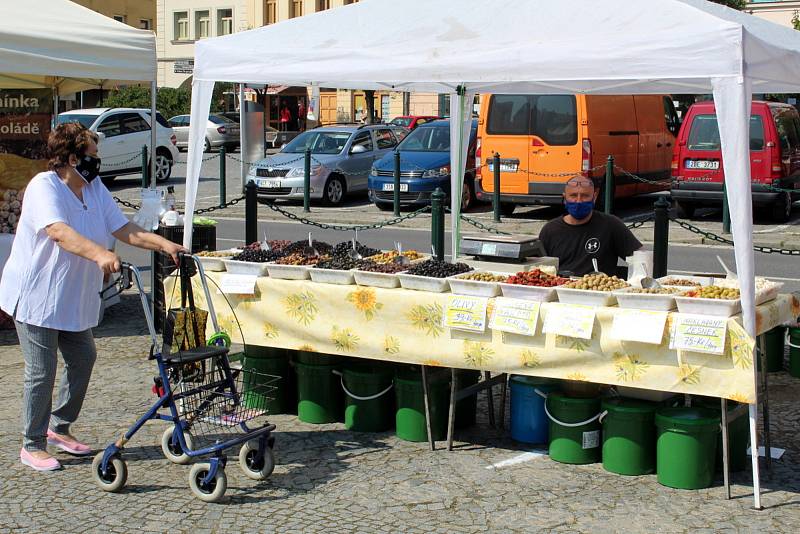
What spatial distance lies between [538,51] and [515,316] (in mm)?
1528

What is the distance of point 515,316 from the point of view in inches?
241

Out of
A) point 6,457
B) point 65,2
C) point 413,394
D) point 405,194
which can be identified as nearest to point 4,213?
point 65,2

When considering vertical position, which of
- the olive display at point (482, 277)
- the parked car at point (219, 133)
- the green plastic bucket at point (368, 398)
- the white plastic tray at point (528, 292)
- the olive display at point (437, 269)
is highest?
the parked car at point (219, 133)

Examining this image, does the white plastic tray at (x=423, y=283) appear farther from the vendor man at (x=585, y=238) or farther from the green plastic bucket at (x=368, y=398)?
the vendor man at (x=585, y=238)

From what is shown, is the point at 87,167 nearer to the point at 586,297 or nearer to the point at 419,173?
the point at 586,297

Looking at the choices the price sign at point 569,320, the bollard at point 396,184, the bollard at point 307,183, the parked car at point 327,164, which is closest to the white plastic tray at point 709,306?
the price sign at point 569,320

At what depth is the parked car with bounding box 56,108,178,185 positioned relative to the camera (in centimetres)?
2436

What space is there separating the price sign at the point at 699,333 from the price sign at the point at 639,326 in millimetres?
75

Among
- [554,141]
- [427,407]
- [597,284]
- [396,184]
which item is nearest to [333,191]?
[396,184]

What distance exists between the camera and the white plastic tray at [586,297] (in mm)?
5938

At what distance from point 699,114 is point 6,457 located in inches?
549

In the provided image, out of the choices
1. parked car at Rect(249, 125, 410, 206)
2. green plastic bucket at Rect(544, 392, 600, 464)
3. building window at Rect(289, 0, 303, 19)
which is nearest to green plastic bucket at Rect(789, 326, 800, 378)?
green plastic bucket at Rect(544, 392, 600, 464)

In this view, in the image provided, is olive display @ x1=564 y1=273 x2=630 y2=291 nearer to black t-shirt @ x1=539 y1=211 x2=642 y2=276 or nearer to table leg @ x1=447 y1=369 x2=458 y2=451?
table leg @ x1=447 y1=369 x2=458 y2=451

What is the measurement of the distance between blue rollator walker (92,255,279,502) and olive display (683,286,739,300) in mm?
2366
